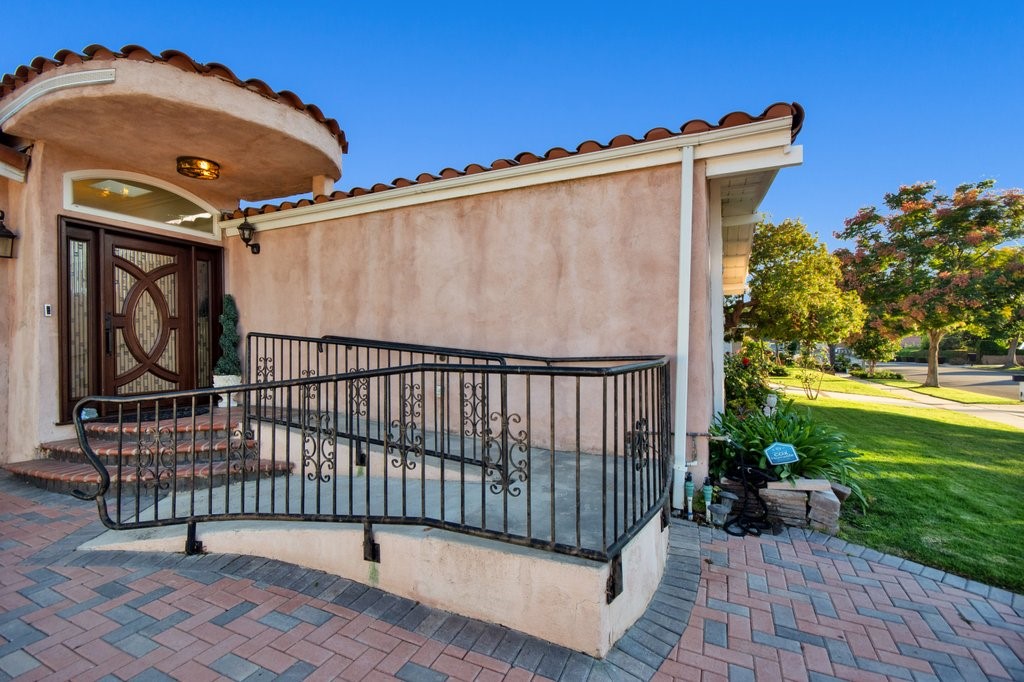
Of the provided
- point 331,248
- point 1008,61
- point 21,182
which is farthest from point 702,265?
point 1008,61

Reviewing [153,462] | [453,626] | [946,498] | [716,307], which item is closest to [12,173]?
[153,462]

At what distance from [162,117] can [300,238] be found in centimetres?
182

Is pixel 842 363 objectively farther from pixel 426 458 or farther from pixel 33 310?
pixel 33 310

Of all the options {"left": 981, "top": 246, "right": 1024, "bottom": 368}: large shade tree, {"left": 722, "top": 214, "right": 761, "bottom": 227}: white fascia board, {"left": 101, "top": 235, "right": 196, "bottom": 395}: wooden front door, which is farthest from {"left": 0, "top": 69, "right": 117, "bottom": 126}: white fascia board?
{"left": 981, "top": 246, "right": 1024, "bottom": 368}: large shade tree

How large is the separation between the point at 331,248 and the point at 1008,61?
15.2m

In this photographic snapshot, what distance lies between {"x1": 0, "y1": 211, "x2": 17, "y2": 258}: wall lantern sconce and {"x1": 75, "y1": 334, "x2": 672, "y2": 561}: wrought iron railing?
182cm

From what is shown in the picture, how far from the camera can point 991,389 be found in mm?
16281

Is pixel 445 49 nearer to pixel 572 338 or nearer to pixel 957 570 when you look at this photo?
pixel 572 338

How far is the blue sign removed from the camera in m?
3.70

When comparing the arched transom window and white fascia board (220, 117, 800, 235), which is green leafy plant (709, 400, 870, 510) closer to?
white fascia board (220, 117, 800, 235)

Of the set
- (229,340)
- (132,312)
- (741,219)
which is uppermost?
(741,219)

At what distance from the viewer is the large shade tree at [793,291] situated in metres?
11.4

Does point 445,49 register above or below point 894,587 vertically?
above

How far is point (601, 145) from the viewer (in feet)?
12.9
